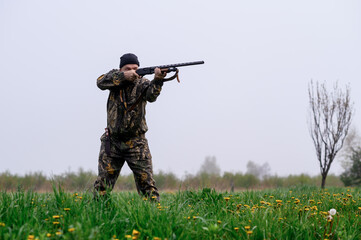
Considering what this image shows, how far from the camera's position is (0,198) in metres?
3.59

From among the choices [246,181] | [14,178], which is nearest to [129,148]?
[14,178]

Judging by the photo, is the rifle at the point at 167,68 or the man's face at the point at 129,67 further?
→ the man's face at the point at 129,67

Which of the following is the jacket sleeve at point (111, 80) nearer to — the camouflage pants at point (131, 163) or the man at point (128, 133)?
the man at point (128, 133)

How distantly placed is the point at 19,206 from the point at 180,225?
5.50 ft

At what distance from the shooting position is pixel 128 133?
15.2 feet

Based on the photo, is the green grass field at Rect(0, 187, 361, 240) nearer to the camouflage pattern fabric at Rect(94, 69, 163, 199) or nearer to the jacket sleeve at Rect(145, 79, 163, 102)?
the camouflage pattern fabric at Rect(94, 69, 163, 199)

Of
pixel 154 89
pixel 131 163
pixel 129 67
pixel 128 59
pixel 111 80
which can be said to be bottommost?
pixel 131 163

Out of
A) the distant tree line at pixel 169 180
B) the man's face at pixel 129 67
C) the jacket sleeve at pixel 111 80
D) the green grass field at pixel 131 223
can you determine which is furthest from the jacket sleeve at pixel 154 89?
the distant tree line at pixel 169 180

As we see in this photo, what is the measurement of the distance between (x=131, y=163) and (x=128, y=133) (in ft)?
1.36

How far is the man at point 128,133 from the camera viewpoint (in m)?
4.60

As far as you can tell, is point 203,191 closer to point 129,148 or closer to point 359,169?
point 129,148

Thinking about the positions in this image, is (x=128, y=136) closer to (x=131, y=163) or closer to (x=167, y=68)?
(x=131, y=163)

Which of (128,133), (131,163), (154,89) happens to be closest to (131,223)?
(131,163)

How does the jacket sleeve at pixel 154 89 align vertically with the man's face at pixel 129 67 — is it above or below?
below
